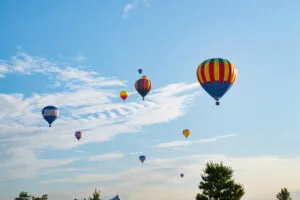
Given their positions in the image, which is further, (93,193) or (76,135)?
(76,135)

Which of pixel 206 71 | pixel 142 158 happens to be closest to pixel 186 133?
pixel 142 158

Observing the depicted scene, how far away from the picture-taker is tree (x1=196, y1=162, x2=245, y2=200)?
4850cm

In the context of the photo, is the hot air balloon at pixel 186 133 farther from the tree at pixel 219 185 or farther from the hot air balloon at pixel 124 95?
the tree at pixel 219 185

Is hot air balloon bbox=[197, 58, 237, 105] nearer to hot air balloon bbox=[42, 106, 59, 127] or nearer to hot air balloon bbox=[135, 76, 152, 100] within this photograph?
hot air balloon bbox=[135, 76, 152, 100]

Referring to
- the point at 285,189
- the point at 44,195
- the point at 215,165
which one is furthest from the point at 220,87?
the point at 44,195

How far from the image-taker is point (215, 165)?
5066cm

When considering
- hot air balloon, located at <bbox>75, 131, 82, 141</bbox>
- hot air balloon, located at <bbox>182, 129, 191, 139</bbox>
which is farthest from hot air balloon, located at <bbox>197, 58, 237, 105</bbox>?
hot air balloon, located at <bbox>75, 131, 82, 141</bbox>

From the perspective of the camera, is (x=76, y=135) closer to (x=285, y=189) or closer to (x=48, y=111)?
(x=48, y=111)

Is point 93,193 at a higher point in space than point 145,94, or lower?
lower

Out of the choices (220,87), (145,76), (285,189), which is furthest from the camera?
(145,76)

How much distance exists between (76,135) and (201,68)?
44963 millimetres

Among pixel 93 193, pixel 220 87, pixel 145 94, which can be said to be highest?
pixel 145 94

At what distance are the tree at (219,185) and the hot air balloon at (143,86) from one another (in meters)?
32.4

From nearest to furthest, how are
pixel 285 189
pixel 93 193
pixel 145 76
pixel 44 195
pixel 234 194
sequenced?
1. pixel 93 193
2. pixel 234 194
3. pixel 285 189
4. pixel 145 76
5. pixel 44 195
